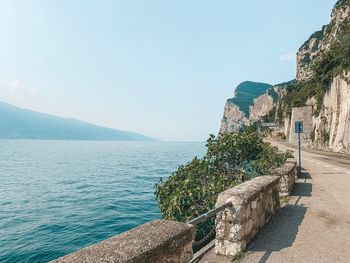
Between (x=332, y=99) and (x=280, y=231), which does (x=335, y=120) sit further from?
(x=280, y=231)

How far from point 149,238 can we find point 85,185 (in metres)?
40.3

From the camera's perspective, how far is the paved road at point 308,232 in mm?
6402

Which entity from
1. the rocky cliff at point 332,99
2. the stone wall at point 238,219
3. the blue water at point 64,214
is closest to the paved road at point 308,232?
the stone wall at point 238,219

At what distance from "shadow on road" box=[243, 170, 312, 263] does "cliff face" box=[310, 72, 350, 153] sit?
116 feet

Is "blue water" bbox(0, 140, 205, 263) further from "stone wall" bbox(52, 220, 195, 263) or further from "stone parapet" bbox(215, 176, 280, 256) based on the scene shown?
"stone wall" bbox(52, 220, 195, 263)

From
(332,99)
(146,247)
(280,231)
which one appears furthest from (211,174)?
(332,99)

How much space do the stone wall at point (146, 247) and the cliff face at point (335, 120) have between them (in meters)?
42.1

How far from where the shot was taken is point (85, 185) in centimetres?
4219

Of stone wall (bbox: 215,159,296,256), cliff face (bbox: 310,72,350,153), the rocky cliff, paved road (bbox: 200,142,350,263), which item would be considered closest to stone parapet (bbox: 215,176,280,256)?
stone wall (bbox: 215,159,296,256)

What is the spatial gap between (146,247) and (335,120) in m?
49.6

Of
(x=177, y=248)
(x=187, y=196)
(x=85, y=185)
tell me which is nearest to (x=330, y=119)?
(x=85, y=185)

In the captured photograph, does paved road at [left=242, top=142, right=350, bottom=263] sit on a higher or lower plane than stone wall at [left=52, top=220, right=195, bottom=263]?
lower

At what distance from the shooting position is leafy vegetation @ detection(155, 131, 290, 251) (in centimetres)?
1298

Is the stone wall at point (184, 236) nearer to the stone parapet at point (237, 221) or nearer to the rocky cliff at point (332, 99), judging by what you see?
the stone parapet at point (237, 221)
